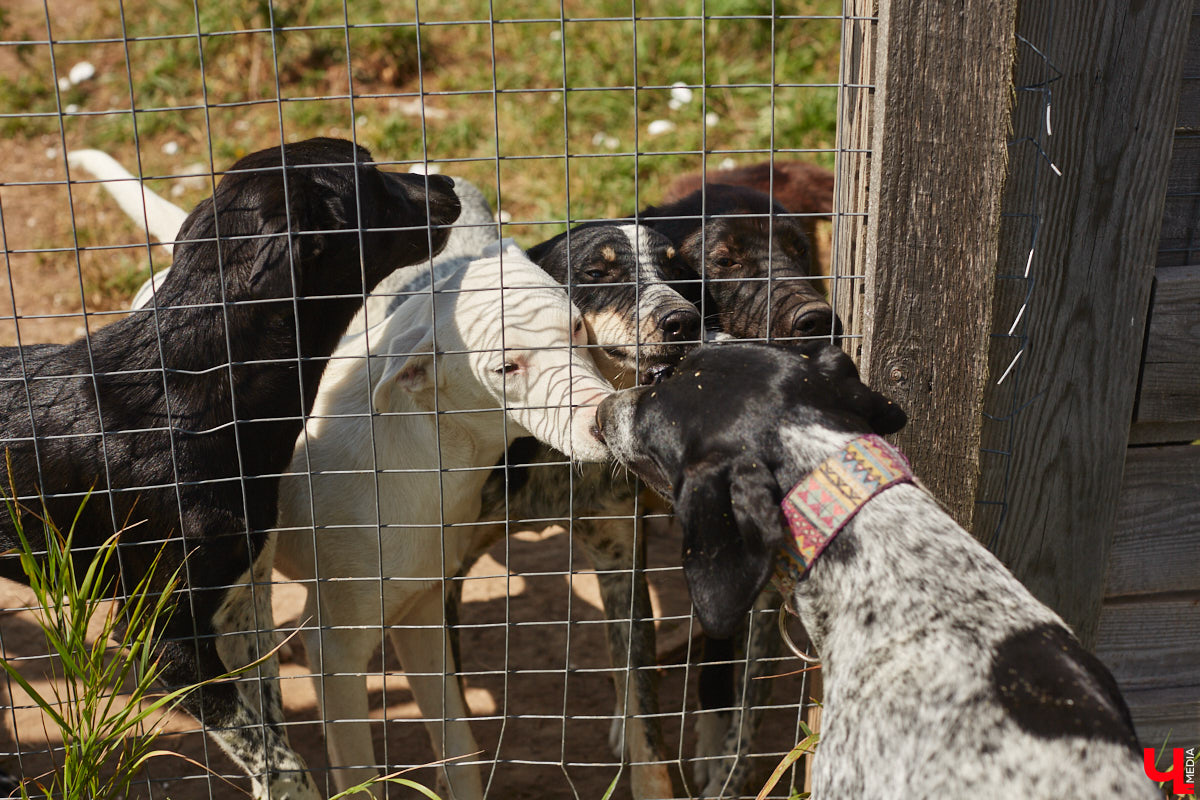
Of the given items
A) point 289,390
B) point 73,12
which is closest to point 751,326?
point 289,390

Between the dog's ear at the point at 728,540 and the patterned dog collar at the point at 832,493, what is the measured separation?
0.20ft

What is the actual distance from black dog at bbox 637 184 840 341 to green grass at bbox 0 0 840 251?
385 centimetres

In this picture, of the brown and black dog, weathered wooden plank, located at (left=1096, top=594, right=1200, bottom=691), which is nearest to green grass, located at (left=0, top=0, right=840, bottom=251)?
the brown and black dog

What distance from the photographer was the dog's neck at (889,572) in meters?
2.34

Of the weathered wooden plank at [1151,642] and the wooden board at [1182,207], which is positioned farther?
the weathered wooden plank at [1151,642]

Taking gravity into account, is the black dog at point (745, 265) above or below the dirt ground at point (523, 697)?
above

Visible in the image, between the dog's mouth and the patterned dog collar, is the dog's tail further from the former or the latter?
the patterned dog collar

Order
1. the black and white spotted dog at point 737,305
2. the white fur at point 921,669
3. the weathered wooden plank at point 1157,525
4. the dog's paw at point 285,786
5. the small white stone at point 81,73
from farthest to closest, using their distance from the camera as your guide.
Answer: the small white stone at point 81,73
the black and white spotted dog at point 737,305
the weathered wooden plank at point 1157,525
the dog's paw at point 285,786
the white fur at point 921,669

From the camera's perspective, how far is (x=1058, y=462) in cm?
324

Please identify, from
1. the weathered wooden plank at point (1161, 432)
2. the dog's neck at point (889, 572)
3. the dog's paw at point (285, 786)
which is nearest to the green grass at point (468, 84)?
the weathered wooden plank at point (1161, 432)

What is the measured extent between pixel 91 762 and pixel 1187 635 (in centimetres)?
329

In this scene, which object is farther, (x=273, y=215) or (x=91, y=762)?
(x=273, y=215)

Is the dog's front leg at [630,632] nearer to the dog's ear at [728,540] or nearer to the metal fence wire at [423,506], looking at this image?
the metal fence wire at [423,506]

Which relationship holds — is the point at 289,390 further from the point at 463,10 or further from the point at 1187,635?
the point at 463,10
